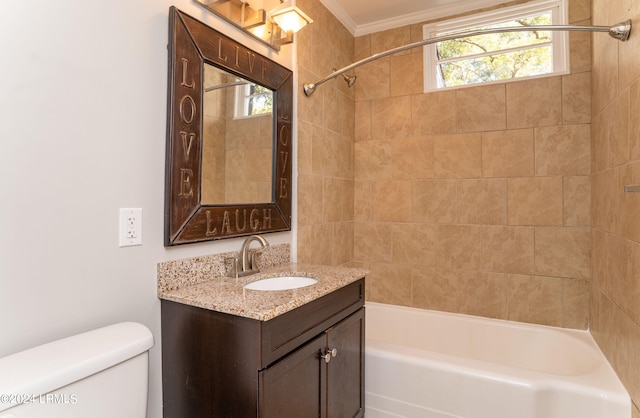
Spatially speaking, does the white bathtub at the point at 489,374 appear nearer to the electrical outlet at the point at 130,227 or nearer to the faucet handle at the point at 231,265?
the faucet handle at the point at 231,265

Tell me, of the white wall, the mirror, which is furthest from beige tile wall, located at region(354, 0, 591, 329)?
the white wall

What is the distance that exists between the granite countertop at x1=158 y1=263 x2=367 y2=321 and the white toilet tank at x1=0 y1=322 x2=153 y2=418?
0.20 meters

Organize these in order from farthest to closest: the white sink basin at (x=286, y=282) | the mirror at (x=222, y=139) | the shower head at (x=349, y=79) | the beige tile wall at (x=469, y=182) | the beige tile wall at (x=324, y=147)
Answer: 1. the shower head at (x=349, y=79)
2. the beige tile wall at (x=324, y=147)
3. the beige tile wall at (x=469, y=182)
4. the white sink basin at (x=286, y=282)
5. the mirror at (x=222, y=139)

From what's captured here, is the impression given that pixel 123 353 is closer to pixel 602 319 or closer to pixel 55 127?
pixel 55 127

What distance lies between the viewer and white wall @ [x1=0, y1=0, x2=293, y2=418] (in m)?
0.94

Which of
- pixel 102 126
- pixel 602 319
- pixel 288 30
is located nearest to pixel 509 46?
pixel 288 30

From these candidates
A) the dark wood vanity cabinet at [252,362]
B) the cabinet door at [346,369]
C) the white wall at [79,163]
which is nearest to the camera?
the white wall at [79,163]

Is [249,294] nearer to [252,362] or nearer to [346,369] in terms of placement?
[252,362]

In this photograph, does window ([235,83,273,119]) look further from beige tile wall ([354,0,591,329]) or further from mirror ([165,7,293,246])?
beige tile wall ([354,0,591,329])

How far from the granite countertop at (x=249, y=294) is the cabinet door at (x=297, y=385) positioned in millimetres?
193

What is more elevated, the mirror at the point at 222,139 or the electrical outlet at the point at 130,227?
the mirror at the point at 222,139

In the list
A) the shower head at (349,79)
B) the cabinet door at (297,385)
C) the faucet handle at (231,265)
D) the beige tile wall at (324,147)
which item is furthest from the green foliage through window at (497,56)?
the cabinet door at (297,385)

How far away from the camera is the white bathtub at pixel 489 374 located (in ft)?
4.98

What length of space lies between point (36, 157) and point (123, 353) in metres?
0.59
